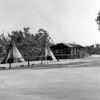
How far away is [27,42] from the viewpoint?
58969 mm

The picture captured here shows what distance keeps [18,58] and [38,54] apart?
9.86m

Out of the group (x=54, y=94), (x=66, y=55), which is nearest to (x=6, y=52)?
(x=54, y=94)

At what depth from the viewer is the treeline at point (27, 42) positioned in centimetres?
4374

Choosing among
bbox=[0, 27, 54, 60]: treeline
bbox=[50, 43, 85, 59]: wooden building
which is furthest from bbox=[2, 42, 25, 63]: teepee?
bbox=[50, 43, 85, 59]: wooden building

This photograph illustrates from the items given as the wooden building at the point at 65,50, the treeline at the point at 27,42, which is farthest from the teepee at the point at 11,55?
the wooden building at the point at 65,50

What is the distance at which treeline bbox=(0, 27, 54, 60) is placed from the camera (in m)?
43.7

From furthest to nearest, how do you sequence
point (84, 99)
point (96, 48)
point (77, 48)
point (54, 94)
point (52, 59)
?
point (96, 48) < point (77, 48) < point (52, 59) < point (54, 94) < point (84, 99)

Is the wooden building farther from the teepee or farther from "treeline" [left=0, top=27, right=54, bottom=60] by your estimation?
the teepee

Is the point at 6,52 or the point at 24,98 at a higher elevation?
the point at 6,52

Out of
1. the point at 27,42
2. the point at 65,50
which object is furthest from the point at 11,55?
the point at 65,50

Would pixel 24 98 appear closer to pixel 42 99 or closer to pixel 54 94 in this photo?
pixel 42 99

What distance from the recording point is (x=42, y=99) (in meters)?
8.89

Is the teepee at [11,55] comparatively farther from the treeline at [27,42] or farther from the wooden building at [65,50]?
the wooden building at [65,50]

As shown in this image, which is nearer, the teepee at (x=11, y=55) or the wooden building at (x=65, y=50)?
the teepee at (x=11, y=55)
